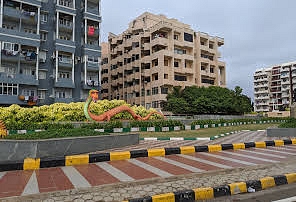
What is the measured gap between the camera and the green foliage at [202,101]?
128 ft

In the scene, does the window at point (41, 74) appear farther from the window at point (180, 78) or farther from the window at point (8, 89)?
the window at point (180, 78)

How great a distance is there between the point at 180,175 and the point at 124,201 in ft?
5.96

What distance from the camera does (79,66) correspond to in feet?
118

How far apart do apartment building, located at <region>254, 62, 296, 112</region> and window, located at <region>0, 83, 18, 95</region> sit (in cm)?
8029

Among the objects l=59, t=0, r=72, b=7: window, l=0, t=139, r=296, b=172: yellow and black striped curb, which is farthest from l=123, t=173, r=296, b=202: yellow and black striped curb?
l=59, t=0, r=72, b=7: window

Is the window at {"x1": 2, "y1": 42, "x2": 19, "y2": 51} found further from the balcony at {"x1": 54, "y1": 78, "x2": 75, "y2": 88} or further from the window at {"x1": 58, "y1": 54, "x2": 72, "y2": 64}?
the balcony at {"x1": 54, "y1": 78, "x2": 75, "y2": 88}

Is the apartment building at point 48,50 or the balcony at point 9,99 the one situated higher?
the apartment building at point 48,50

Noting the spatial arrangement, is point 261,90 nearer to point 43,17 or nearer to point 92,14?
point 92,14

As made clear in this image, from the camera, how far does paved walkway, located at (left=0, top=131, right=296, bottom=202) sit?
428 centimetres

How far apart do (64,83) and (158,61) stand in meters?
17.8

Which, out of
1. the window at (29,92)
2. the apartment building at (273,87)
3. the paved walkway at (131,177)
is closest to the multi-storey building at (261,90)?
the apartment building at (273,87)

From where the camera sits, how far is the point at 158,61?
4309 cm

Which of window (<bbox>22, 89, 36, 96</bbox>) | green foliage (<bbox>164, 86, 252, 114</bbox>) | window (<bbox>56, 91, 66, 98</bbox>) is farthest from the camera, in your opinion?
green foliage (<bbox>164, 86, 252, 114</bbox>)

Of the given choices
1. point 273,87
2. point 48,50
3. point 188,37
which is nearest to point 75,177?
point 48,50
